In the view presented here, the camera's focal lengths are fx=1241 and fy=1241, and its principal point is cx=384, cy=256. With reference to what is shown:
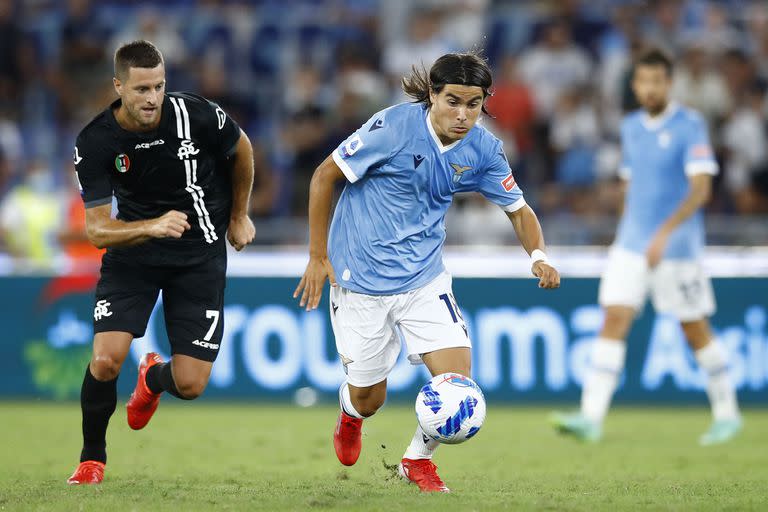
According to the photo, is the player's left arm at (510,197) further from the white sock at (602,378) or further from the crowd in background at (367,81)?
the crowd in background at (367,81)

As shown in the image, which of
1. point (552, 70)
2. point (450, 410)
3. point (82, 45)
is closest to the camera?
point (450, 410)

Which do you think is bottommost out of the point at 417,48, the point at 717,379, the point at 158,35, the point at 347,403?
the point at 717,379

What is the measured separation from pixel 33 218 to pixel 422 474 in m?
8.06

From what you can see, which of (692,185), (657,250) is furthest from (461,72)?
(692,185)

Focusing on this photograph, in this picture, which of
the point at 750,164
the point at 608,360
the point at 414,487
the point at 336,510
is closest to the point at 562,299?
the point at 608,360

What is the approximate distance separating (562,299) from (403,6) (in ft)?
18.5

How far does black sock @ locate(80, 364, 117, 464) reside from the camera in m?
6.66

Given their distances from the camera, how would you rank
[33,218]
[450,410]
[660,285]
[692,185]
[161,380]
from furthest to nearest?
[33,218] → [660,285] → [692,185] → [161,380] → [450,410]

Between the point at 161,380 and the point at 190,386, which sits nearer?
the point at 190,386

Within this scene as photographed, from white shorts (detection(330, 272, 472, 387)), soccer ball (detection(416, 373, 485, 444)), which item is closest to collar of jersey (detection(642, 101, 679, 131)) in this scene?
white shorts (detection(330, 272, 472, 387))

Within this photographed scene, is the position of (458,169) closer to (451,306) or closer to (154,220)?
(451,306)

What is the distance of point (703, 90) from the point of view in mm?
14414

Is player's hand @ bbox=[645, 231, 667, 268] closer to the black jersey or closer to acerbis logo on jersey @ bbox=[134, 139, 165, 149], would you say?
the black jersey

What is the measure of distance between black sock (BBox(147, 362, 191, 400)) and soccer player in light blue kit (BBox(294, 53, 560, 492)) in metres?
0.98
